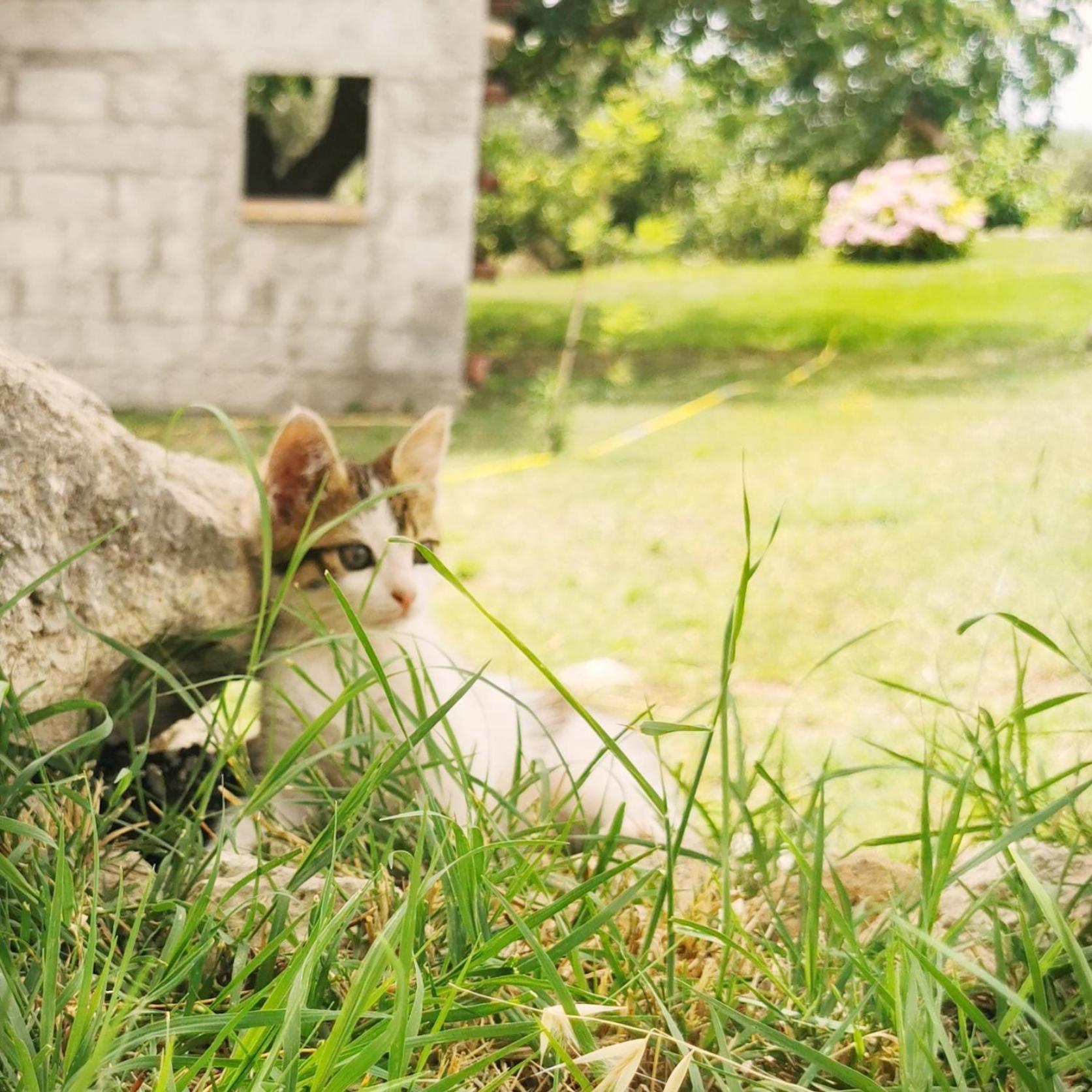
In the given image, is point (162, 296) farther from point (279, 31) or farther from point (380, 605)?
point (380, 605)

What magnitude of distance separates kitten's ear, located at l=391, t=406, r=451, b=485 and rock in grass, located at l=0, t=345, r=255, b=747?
0.78ft

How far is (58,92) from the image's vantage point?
5.45m

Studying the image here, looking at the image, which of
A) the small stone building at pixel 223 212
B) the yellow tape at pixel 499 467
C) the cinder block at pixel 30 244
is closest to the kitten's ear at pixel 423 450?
the yellow tape at pixel 499 467

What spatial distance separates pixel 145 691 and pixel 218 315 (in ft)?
14.7

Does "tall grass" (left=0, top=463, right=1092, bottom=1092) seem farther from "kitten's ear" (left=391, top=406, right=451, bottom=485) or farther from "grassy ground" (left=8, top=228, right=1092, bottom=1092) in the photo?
"kitten's ear" (left=391, top=406, right=451, bottom=485)

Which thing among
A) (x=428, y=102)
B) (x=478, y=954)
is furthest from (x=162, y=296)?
(x=478, y=954)

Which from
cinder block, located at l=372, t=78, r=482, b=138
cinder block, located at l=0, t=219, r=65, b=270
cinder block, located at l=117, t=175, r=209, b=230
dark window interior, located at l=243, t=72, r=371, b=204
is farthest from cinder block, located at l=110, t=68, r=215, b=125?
dark window interior, located at l=243, t=72, r=371, b=204

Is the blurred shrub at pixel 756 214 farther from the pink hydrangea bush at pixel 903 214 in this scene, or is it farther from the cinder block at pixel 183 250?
the cinder block at pixel 183 250

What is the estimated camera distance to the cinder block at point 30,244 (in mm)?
5508

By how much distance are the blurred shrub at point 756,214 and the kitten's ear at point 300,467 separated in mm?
7144

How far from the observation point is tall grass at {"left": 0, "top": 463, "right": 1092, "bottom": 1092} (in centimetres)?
85

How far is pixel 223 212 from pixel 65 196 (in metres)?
0.64

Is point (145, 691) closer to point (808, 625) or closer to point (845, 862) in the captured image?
point (845, 862)

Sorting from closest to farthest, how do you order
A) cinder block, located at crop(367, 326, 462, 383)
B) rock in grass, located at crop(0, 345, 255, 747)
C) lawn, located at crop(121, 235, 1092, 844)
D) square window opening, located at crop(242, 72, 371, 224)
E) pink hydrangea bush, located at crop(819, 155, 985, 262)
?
rock in grass, located at crop(0, 345, 255, 747), lawn, located at crop(121, 235, 1092, 844), cinder block, located at crop(367, 326, 462, 383), pink hydrangea bush, located at crop(819, 155, 985, 262), square window opening, located at crop(242, 72, 371, 224)
